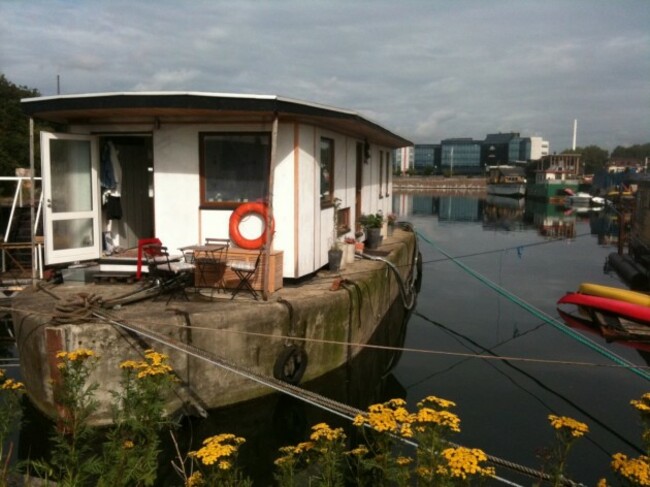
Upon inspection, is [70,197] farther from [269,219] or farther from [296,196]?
[296,196]

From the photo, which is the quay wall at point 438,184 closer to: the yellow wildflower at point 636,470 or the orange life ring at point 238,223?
the orange life ring at point 238,223

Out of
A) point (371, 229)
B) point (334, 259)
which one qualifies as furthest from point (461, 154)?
point (334, 259)

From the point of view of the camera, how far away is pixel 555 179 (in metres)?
72.8

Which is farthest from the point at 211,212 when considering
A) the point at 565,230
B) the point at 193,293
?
the point at 565,230

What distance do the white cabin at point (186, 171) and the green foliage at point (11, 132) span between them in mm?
31635

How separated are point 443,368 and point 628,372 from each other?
10.9 feet

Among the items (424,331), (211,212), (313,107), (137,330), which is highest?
(313,107)

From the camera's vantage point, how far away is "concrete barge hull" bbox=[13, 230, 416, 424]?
6602 mm

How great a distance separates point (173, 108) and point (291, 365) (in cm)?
401

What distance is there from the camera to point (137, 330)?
6.55m

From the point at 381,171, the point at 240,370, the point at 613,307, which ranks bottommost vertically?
the point at 613,307

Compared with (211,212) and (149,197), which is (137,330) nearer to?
(211,212)

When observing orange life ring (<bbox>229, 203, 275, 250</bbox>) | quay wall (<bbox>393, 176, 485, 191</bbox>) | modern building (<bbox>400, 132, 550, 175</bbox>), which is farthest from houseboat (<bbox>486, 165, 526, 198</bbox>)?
orange life ring (<bbox>229, 203, 275, 250</bbox>)

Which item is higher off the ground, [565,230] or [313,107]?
[313,107]
